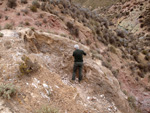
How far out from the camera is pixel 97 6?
174 feet

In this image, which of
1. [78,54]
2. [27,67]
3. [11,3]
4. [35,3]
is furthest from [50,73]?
[11,3]

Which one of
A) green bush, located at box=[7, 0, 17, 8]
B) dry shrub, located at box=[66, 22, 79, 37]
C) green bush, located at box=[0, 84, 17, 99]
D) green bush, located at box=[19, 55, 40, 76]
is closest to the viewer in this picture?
green bush, located at box=[0, 84, 17, 99]

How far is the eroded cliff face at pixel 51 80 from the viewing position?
3690 mm

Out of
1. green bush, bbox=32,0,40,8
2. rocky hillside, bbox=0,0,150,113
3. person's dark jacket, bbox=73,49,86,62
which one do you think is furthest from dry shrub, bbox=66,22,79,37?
person's dark jacket, bbox=73,49,86,62

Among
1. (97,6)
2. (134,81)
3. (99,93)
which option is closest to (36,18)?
(99,93)

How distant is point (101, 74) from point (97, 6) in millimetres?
52468

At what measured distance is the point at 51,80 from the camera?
4668 mm

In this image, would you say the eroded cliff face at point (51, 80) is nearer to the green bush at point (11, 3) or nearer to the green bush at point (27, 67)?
the green bush at point (27, 67)

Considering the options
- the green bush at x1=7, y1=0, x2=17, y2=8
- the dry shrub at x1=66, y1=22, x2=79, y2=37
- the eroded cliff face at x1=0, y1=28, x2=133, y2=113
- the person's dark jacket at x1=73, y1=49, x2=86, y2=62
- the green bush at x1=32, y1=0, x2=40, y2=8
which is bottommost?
the eroded cliff face at x1=0, y1=28, x2=133, y2=113

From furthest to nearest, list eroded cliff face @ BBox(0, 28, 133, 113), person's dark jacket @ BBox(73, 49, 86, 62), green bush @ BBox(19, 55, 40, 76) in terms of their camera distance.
A: person's dark jacket @ BBox(73, 49, 86, 62), green bush @ BBox(19, 55, 40, 76), eroded cliff face @ BBox(0, 28, 133, 113)

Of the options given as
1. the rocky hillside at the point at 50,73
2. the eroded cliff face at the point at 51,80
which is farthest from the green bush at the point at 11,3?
the eroded cliff face at the point at 51,80

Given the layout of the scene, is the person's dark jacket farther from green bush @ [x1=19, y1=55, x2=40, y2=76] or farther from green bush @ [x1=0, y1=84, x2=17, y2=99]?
green bush @ [x1=0, y1=84, x2=17, y2=99]

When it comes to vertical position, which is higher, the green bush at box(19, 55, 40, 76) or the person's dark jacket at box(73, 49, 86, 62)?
the person's dark jacket at box(73, 49, 86, 62)

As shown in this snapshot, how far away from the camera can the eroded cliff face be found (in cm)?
369
